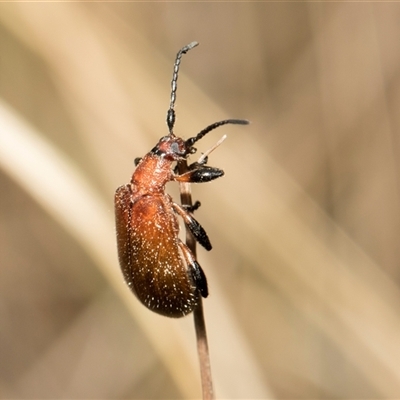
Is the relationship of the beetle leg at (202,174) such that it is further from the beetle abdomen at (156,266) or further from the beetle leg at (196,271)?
the beetle leg at (196,271)

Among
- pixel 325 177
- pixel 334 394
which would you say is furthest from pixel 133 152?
pixel 334 394

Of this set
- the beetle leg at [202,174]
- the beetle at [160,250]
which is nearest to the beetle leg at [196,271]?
the beetle at [160,250]

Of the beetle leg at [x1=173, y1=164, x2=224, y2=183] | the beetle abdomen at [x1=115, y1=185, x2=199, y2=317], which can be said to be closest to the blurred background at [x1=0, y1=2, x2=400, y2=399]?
the beetle leg at [x1=173, y1=164, x2=224, y2=183]

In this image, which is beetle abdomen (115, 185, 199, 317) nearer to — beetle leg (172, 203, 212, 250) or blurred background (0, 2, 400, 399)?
beetle leg (172, 203, 212, 250)

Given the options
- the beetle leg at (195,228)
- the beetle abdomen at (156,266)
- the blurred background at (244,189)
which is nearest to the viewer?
the beetle abdomen at (156,266)

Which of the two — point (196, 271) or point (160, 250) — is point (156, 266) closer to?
point (160, 250)

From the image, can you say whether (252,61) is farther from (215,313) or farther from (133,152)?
(215,313)
